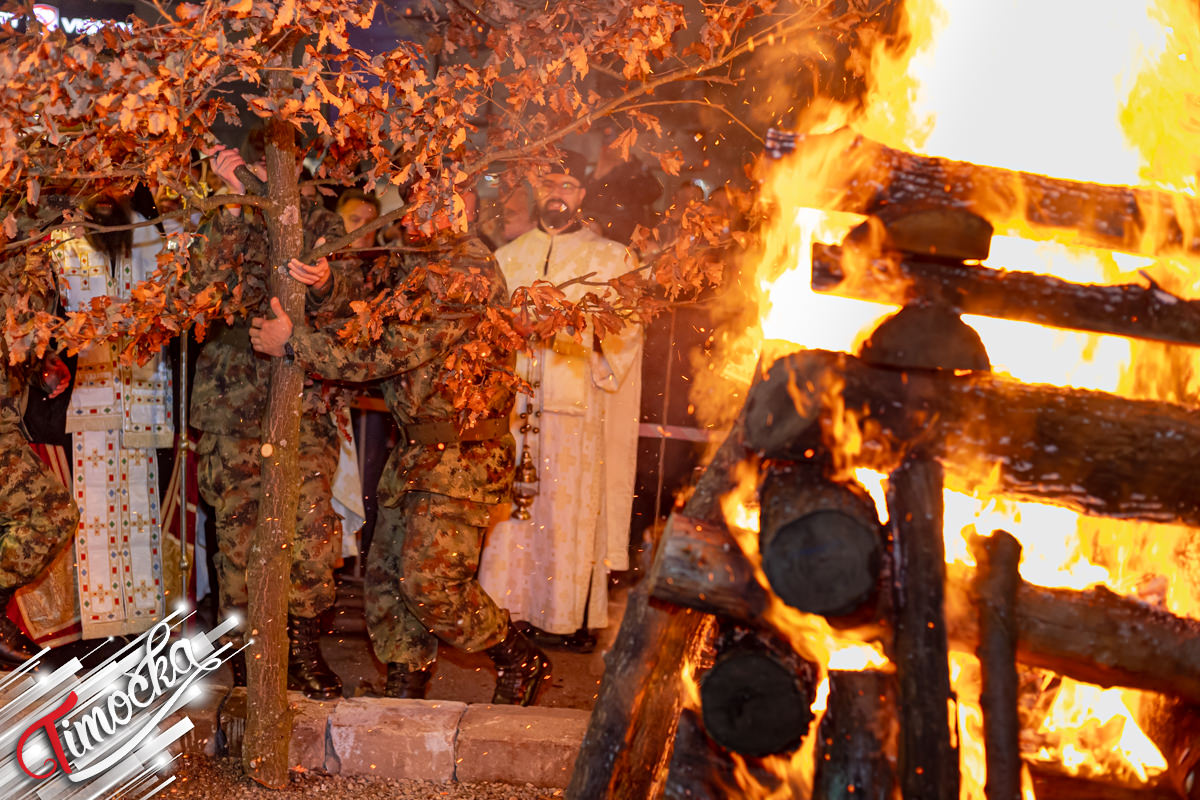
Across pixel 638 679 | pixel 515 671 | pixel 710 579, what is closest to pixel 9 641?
pixel 515 671

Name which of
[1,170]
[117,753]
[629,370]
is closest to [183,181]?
[1,170]

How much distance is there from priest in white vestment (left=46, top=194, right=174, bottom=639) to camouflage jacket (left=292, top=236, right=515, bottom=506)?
5.80 feet

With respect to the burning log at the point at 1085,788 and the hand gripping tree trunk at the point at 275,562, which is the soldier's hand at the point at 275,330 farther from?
the burning log at the point at 1085,788

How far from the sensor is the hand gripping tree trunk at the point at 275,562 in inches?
168

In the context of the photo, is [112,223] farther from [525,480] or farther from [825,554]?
[825,554]

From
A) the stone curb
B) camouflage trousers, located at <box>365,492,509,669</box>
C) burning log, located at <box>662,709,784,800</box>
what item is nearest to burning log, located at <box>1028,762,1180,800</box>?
burning log, located at <box>662,709,784,800</box>

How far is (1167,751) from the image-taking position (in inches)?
126

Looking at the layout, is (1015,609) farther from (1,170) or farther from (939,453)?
(1,170)

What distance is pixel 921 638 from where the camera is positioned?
2566mm

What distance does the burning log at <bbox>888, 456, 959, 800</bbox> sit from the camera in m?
2.50

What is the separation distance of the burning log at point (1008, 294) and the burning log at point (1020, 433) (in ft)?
0.66

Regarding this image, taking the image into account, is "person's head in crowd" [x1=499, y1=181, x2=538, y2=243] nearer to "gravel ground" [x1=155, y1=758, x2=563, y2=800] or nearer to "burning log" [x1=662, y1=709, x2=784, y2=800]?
"gravel ground" [x1=155, y1=758, x2=563, y2=800]

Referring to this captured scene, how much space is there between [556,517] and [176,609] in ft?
7.63

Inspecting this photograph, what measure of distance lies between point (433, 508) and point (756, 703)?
2555 mm
